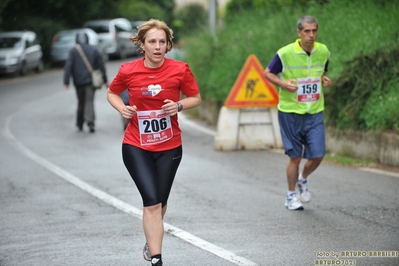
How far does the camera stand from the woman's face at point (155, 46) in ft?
20.3

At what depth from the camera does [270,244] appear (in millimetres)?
7082

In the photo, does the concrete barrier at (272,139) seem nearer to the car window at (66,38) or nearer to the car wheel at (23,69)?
the car wheel at (23,69)

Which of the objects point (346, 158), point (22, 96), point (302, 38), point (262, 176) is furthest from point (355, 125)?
point (22, 96)

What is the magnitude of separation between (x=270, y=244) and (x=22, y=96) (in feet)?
65.6

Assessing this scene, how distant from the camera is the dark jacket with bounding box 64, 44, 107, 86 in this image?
54.6ft

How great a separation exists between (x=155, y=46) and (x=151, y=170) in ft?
3.04

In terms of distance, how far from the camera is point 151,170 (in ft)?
20.5

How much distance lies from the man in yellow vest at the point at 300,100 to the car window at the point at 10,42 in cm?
2606

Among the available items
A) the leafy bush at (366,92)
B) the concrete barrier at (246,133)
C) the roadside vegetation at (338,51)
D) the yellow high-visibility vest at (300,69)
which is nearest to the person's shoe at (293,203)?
the yellow high-visibility vest at (300,69)

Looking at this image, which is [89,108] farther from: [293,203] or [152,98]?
[152,98]

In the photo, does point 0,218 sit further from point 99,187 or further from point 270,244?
point 270,244

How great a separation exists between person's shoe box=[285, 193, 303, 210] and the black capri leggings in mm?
2598

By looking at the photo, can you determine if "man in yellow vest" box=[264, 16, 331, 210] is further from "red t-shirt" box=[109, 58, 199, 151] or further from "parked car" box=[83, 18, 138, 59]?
"parked car" box=[83, 18, 138, 59]

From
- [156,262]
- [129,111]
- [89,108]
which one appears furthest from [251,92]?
[156,262]
